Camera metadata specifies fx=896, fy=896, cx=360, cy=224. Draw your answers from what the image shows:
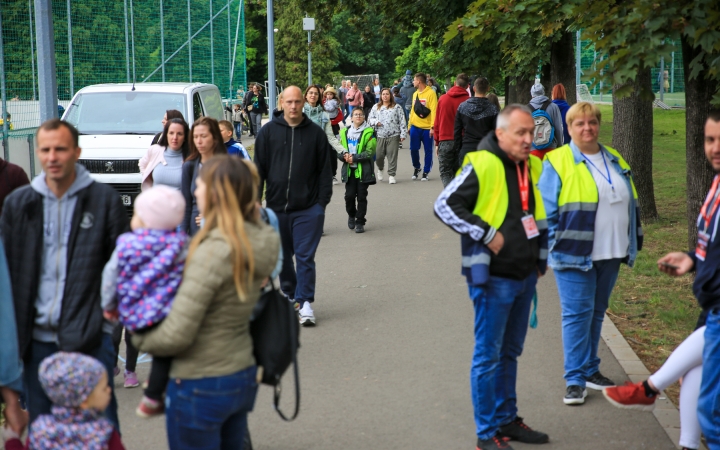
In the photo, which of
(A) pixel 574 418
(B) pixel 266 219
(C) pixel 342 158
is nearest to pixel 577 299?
(A) pixel 574 418

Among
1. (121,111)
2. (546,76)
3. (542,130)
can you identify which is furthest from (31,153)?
(546,76)

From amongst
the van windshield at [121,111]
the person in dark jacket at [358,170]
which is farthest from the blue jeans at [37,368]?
the van windshield at [121,111]

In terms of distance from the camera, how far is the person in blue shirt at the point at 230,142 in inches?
310

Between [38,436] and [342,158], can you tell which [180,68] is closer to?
[342,158]

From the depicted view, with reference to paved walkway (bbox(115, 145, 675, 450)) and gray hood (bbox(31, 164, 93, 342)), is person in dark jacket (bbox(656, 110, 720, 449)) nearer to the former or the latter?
paved walkway (bbox(115, 145, 675, 450))

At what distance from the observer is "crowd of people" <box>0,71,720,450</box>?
3314 millimetres

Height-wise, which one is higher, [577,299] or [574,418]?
[577,299]

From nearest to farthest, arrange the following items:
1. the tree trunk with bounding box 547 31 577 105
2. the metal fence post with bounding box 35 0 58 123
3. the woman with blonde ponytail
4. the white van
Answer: the woman with blonde ponytail → the metal fence post with bounding box 35 0 58 123 → the white van → the tree trunk with bounding box 547 31 577 105

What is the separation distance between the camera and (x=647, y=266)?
9.92 meters

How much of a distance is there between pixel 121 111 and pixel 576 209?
10.3m

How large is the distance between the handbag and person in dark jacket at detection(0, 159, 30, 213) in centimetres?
213

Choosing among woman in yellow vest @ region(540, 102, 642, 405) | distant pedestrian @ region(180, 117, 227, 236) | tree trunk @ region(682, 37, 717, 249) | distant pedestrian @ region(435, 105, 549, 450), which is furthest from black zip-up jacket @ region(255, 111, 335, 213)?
tree trunk @ region(682, 37, 717, 249)

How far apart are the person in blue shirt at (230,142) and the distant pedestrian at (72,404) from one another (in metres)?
4.44

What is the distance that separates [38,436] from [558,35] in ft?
39.7
